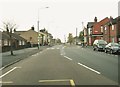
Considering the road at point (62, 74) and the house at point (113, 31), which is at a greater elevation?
the house at point (113, 31)

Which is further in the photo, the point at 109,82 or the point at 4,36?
the point at 4,36

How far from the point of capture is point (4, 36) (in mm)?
68188

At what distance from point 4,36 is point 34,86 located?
5934cm

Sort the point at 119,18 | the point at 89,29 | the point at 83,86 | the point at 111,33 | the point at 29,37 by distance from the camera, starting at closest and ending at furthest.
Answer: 1. the point at 83,86
2. the point at 119,18
3. the point at 111,33
4. the point at 89,29
5. the point at 29,37

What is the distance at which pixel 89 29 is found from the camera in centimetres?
10119

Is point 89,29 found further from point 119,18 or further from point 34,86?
point 34,86

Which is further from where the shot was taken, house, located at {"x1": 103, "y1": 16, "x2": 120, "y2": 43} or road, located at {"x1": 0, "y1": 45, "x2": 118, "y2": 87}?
house, located at {"x1": 103, "y1": 16, "x2": 120, "y2": 43}

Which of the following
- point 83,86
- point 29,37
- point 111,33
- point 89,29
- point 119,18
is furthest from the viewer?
point 29,37

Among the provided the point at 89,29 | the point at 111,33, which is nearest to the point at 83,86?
the point at 111,33

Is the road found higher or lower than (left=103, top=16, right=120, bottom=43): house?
lower

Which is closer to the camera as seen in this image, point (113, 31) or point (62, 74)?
point (62, 74)

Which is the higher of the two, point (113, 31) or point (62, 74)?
point (113, 31)

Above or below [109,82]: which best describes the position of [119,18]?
above

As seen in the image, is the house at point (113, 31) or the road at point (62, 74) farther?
the house at point (113, 31)
